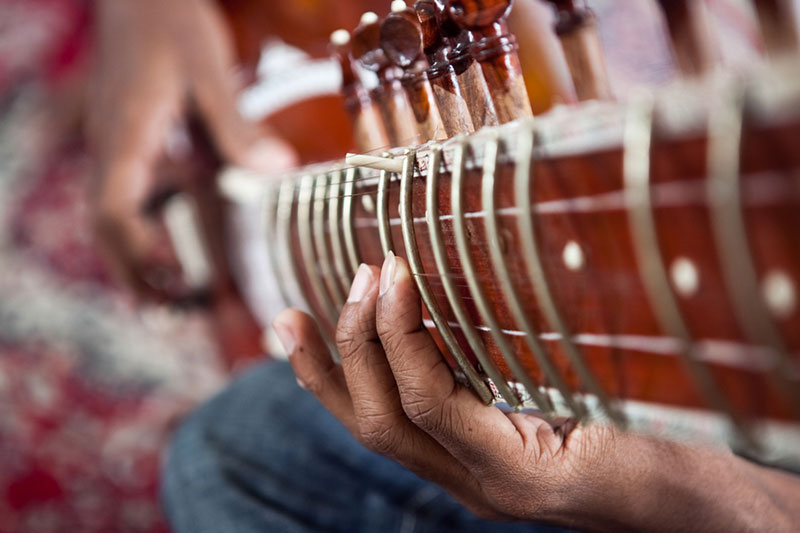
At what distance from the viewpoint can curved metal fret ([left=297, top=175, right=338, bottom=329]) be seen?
2.28ft

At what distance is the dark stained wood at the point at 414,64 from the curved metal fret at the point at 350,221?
0.26 ft

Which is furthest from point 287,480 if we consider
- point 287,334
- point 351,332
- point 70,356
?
point 70,356

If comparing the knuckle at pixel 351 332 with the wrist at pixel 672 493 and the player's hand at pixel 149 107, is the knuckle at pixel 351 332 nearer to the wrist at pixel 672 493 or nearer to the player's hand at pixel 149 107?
the wrist at pixel 672 493

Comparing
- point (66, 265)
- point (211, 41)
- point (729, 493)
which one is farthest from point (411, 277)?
point (66, 265)

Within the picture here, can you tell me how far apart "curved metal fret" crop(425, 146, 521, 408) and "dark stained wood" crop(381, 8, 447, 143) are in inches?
1.9

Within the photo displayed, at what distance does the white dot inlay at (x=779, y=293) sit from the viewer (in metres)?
0.34

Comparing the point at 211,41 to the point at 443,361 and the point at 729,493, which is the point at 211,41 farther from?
the point at 729,493

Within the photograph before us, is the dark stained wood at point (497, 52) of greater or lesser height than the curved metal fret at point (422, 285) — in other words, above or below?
above

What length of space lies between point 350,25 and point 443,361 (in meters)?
0.31

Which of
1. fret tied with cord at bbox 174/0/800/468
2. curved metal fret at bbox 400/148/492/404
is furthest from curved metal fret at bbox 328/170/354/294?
curved metal fret at bbox 400/148/492/404

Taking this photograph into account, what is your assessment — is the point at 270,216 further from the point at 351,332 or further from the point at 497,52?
the point at 497,52

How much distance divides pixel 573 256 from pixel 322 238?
298 mm

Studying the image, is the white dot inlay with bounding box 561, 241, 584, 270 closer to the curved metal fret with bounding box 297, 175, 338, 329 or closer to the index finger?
the index finger

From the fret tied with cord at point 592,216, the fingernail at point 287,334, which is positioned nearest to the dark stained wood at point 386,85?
the fret tied with cord at point 592,216
